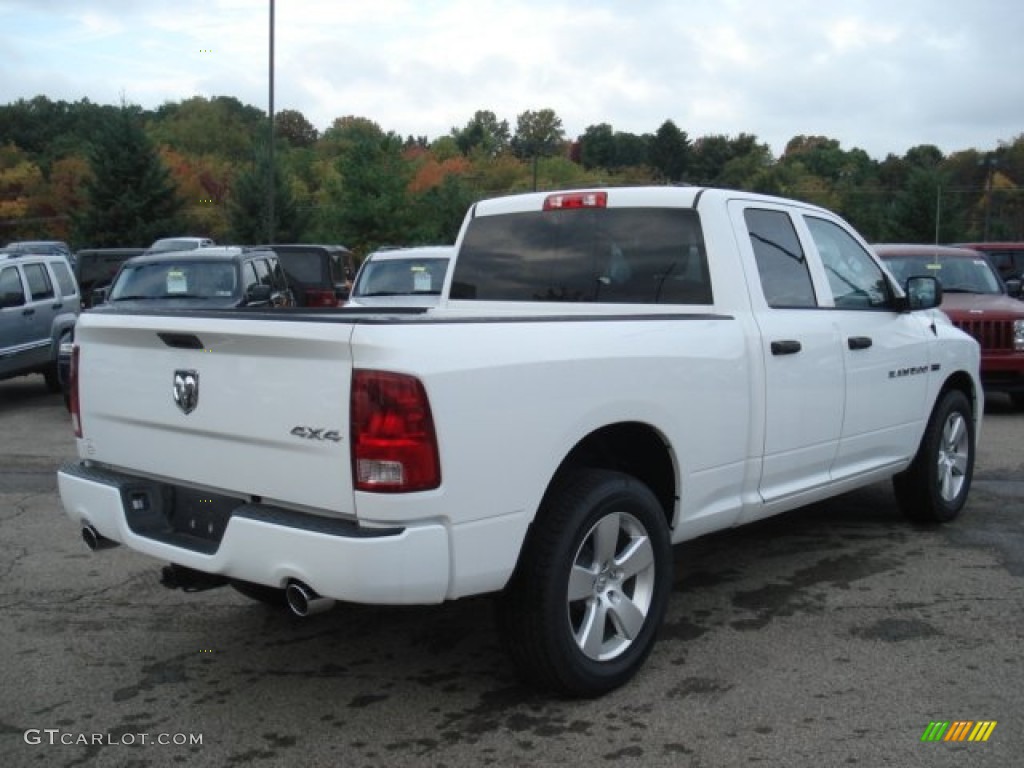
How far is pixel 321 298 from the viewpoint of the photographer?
57.0ft

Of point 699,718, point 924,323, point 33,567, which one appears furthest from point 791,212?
point 33,567

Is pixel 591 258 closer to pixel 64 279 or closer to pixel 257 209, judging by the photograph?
pixel 64 279

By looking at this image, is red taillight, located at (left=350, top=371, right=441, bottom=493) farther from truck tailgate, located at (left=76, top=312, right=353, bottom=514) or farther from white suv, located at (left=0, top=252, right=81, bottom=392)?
white suv, located at (left=0, top=252, right=81, bottom=392)

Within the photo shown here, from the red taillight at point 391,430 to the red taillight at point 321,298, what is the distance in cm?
1412

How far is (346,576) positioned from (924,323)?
14.1ft

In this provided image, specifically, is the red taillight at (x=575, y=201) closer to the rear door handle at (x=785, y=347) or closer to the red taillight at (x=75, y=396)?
the rear door handle at (x=785, y=347)

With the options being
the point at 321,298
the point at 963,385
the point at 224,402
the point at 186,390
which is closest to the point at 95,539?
the point at 186,390

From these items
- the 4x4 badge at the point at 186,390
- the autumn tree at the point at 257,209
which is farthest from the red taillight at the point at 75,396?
the autumn tree at the point at 257,209

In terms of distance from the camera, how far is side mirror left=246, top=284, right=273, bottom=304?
38.1 ft

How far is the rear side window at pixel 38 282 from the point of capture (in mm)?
13250

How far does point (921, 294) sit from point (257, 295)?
7688 millimetres

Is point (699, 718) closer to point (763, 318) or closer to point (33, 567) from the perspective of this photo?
point (763, 318)

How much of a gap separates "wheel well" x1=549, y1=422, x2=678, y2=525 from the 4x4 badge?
1.39m

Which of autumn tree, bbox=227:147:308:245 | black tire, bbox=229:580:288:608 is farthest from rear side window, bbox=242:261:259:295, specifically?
autumn tree, bbox=227:147:308:245
